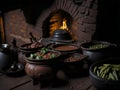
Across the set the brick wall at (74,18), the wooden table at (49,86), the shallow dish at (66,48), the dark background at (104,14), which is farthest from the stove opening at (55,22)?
the wooden table at (49,86)

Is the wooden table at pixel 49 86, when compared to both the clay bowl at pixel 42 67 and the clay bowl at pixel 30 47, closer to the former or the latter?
the clay bowl at pixel 42 67

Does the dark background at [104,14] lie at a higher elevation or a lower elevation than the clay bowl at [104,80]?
higher

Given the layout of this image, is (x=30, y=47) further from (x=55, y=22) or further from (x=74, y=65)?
(x=55, y=22)

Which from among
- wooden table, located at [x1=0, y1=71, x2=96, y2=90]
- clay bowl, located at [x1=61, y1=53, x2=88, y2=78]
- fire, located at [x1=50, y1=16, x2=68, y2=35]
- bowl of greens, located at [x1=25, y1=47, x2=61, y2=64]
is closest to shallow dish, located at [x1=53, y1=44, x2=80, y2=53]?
clay bowl, located at [x1=61, y1=53, x2=88, y2=78]

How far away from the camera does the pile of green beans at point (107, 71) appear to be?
2149 millimetres

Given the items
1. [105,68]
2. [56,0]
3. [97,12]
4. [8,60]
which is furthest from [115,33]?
[8,60]

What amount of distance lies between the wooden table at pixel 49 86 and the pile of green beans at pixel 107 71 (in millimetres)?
308

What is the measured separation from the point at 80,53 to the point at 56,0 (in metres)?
1.91

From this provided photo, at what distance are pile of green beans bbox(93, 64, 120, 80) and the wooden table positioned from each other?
31 cm

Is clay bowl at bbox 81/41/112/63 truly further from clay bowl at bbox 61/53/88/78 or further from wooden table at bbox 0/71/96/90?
wooden table at bbox 0/71/96/90

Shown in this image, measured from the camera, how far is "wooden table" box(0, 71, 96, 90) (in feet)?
8.36

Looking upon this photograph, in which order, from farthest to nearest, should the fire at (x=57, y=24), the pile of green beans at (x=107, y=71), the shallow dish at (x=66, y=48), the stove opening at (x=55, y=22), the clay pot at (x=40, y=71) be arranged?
the fire at (x=57, y=24)
the stove opening at (x=55, y=22)
the shallow dish at (x=66, y=48)
the clay pot at (x=40, y=71)
the pile of green beans at (x=107, y=71)

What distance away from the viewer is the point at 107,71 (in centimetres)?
224

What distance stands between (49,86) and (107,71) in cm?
84
